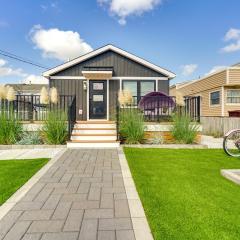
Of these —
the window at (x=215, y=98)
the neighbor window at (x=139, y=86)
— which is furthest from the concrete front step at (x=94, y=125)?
the window at (x=215, y=98)

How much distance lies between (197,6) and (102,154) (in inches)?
353

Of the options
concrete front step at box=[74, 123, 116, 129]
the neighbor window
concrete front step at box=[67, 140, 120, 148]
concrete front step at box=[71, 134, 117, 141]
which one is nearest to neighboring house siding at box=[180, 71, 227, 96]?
the neighbor window

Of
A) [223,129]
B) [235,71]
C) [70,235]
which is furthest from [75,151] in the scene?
[235,71]

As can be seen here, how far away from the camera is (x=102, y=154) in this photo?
8.30 m

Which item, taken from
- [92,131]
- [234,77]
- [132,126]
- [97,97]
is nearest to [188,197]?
[132,126]

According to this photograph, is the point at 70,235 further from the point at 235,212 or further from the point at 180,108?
the point at 180,108

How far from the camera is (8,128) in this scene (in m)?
10.1

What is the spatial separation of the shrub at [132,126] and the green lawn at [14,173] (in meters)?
3.63

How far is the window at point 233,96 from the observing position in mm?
20250

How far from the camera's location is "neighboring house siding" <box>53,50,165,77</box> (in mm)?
15805

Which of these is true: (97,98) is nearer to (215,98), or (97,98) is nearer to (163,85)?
(163,85)

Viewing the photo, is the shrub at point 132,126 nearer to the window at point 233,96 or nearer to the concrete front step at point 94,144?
the concrete front step at point 94,144

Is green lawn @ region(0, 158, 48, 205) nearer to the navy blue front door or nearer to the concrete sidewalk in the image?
the concrete sidewalk

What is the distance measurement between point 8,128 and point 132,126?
4.66 metres
